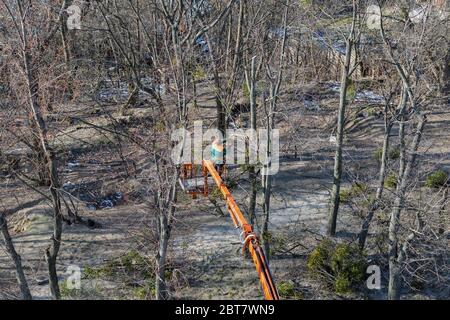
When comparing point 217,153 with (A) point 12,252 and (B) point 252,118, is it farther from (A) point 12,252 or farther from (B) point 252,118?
(A) point 12,252

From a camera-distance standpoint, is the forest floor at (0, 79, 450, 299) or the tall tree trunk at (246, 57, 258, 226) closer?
the tall tree trunk at (246, 57, 258, 226)

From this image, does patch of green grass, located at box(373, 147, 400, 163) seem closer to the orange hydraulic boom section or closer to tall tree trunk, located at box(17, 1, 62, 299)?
the orange hydraulic boom section

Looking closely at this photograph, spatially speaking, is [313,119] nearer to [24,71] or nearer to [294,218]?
[294,218]

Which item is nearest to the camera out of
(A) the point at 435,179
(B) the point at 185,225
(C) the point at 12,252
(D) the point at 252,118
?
(C) the point at 12,252

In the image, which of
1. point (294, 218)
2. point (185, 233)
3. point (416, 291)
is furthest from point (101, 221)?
point (416, 291)

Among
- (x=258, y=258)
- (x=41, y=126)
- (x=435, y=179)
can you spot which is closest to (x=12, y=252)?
(x=41, y=126)

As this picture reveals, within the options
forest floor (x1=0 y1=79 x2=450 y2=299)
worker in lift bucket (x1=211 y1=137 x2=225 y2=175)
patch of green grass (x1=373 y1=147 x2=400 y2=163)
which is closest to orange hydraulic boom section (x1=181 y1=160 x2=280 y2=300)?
forest floor (x1=0 y1=79 x2=450 y2=299)

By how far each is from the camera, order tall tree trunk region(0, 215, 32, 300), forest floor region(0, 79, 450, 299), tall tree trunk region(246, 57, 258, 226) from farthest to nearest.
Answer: forest floor region(0, 79, 450, 299) < tall tree trunk region(246, 57, 258, 226) < tall tree trunk region(0, 215, 32, 300)

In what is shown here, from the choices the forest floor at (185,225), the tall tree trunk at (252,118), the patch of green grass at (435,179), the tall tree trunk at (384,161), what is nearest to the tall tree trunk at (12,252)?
the forest floor at (185,225)

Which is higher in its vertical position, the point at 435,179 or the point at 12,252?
the point at 435,179

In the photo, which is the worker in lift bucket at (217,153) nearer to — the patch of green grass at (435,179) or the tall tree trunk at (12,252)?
the patch of green grass at (435,179)
